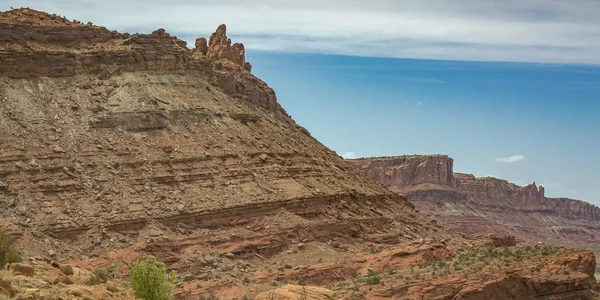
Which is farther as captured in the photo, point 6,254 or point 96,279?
point 96,279

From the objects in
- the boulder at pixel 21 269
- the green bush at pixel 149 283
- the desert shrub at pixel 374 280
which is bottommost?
the desert shrub at pixel 374 280

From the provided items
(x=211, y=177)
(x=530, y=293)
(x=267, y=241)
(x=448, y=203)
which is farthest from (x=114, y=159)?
(x=448, y=203)

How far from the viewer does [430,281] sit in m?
51.7

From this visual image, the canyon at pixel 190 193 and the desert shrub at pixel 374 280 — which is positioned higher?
the canyon at pixel 190 193

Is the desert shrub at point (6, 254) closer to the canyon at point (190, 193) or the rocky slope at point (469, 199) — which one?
the canyon at point (190, 193)

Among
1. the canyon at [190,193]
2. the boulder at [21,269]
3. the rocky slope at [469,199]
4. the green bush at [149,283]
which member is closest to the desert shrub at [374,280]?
the canyon at [190,193]

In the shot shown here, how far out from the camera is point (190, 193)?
61.2m

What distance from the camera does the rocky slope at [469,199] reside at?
15638cm

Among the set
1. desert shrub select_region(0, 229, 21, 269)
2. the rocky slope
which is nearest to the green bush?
desert shrub select_region(0, 229, 21, 269)

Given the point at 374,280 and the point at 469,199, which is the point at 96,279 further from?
the point at 469,199

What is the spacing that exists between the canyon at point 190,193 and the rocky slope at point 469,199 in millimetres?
75867

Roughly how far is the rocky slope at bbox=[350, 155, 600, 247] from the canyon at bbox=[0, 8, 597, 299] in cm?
7587

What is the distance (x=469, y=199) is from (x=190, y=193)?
377 ft

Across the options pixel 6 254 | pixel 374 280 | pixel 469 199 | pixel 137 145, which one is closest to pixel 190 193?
pixel 137 145
